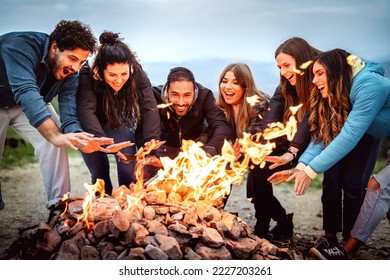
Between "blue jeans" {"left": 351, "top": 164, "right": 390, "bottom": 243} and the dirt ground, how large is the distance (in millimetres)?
375

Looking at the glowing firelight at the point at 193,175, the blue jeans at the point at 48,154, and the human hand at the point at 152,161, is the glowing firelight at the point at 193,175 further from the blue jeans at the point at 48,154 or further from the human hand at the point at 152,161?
the blue jeans at the point at 48,154

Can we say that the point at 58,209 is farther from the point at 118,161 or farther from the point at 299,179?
the point at 299,179

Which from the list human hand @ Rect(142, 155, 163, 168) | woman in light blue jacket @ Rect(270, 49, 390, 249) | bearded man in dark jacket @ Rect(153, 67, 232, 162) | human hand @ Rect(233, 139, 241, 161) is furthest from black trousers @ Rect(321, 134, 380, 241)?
human hand @ Rect(142, 155, 163, 168)

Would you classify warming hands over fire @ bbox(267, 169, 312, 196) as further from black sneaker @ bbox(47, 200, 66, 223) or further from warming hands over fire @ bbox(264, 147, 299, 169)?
black sneaker @ bbox(47, 200, 66, 223)

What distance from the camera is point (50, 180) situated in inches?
124

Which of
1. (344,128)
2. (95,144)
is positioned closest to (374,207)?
(344,128)

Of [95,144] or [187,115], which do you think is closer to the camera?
[95,144]

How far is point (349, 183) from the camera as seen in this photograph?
9.55ft

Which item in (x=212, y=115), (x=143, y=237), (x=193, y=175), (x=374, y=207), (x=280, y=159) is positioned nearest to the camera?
(x=143, y=237)

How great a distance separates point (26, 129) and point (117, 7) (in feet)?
3.42

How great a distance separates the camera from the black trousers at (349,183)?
114 inches

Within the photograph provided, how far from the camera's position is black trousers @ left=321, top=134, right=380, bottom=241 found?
9.46ft

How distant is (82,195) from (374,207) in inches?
121
